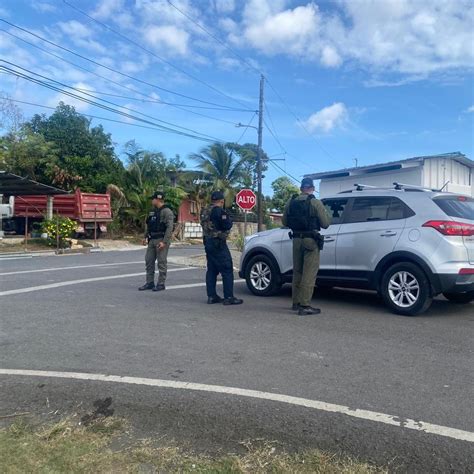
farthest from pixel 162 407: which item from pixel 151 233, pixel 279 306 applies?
pixel 151 233

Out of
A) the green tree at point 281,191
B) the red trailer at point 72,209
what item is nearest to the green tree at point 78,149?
the red trailer at point 72,209

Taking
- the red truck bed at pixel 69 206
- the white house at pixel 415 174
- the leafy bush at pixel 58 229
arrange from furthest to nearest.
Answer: the red truck bed at pixel 69 206, the leafy bush at pixel 58 229, the white house at pixel 415 174

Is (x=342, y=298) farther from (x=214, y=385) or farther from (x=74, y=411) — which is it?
(x=74, y=411)

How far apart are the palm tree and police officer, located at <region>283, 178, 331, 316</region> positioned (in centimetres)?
2742

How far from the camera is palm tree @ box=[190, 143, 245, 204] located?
114ft

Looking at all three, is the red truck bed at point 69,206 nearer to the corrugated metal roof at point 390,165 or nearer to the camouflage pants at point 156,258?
the corrugated metal roof at point 390,165

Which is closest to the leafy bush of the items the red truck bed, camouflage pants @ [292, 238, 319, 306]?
the red truck bed

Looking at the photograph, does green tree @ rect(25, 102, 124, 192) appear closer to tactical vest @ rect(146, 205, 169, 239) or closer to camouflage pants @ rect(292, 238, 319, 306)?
tactical vest @ rect(146, 205, 169, 239)

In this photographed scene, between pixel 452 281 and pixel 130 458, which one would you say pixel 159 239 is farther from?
pixel 130 458

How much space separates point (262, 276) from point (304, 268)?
5.30 ft

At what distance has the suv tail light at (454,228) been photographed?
6.37 meters

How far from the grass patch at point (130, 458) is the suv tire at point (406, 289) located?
Answer: 4.04m

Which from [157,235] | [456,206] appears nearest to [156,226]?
[157,235]

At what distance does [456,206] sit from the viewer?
262 inches
